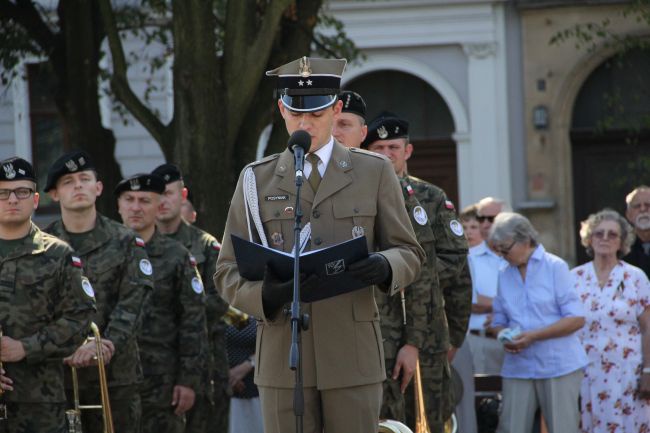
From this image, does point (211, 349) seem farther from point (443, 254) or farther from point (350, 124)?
point (350, 124)

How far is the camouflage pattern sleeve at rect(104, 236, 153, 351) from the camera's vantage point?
28.8ft

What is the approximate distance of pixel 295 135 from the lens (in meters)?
6.00

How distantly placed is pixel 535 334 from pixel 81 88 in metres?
5.10

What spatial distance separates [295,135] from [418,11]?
15.8 meters

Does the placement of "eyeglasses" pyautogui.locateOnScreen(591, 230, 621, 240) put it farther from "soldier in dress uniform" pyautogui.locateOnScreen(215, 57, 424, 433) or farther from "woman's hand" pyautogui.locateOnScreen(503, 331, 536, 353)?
"soldier in dress uniform" pyautogui.locateOnScreen(215, 57, 424, 433)

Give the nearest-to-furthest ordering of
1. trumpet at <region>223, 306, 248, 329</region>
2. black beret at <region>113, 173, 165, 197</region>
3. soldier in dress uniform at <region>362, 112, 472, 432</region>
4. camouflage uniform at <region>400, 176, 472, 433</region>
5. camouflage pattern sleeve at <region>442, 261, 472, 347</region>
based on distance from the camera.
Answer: soldier in dress uniform at <region>362, 112, 472, 432</region> < camouflage uniform at <region>400, 176, 472, 433</region> < camouflage pattern sleeve at <region>442, 261, 472, 347</region> < black beret at <region>113, 173, 165, 197</region> < trumpet at <region>223, 306, 248, 329</region>

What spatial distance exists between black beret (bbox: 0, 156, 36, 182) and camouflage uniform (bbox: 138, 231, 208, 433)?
1780 millimetres

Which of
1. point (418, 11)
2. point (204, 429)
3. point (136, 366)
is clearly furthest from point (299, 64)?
point (418, 11)

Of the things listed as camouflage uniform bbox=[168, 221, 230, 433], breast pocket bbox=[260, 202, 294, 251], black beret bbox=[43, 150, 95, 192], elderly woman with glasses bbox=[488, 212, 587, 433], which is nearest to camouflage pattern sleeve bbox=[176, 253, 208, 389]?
camouflage uniform bbox=[168, 221, 230, 433]

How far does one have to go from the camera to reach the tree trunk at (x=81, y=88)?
13.1 meters

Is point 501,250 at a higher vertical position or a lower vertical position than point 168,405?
higher

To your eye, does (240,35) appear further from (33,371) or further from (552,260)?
(33,371)

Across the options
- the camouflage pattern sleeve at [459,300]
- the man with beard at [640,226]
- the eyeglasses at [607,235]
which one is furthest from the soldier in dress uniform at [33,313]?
the man with beard at [640,226]

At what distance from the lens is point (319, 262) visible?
5836mm
